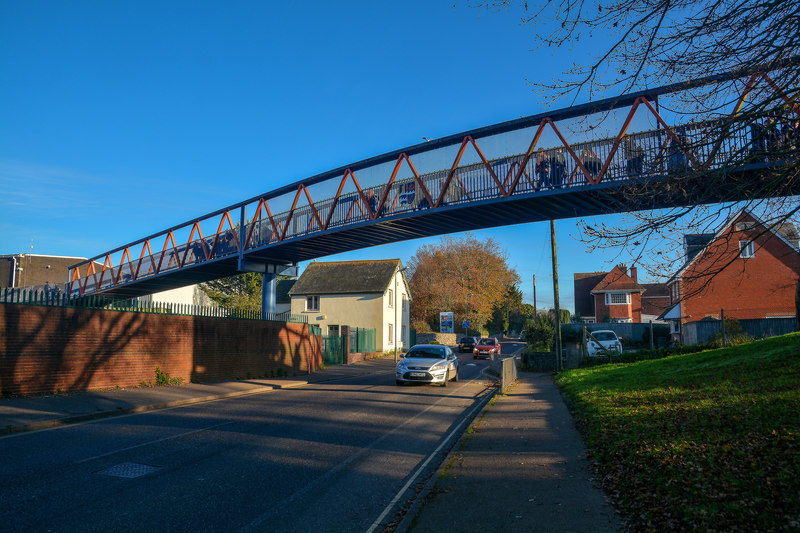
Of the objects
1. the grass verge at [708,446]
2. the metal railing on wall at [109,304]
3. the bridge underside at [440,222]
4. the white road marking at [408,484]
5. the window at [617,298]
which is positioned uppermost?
the bridge underside at [440,222]

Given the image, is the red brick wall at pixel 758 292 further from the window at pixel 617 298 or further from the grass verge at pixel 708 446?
the grass verge at pixel 708 446

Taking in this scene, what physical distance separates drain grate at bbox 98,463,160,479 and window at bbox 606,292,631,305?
6052 cm

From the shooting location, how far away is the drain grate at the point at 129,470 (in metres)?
6.70

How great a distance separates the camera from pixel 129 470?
693 centimetres

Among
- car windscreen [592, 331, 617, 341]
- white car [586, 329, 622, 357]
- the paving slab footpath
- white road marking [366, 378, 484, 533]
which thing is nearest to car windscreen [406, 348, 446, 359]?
white road marking [366, 378, 484, 533]

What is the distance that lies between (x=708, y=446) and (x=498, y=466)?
2547 millimetres

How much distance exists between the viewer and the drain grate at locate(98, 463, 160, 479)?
6.70m

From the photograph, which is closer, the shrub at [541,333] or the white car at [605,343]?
the white car at [605,343]

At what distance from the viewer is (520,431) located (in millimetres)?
10078

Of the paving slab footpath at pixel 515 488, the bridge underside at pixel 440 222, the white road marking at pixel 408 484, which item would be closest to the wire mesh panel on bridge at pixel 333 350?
the bridge underside at pixel 440 222

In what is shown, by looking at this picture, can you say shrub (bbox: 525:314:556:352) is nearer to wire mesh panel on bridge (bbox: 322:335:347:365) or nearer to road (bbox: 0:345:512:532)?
wire mesh panel on bridge (bbox: 322:335:347:365)

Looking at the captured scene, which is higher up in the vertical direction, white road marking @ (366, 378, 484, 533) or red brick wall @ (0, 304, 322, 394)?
red brick wall @ (0, 304, 322, 394)

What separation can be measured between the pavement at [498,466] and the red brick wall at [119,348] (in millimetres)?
603

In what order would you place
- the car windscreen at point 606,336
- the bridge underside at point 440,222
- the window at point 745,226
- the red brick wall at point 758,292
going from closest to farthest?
the window at point 745,226, the bridge underside at point 440,222, the car windscreen at point 606,336, the red brick wall at point 758,292
